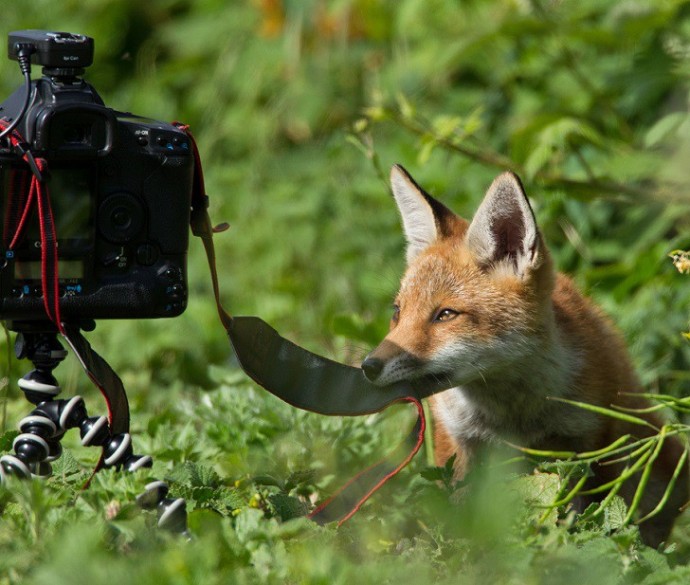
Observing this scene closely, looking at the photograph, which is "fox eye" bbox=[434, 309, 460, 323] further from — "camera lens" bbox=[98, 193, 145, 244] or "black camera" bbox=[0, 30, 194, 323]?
"camera lens" bbox=[98, 193, 145, 244]

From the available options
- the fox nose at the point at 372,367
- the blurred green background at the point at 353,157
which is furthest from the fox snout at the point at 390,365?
the blurred green background at the point at 353,157

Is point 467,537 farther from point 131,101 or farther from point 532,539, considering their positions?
point 131,101

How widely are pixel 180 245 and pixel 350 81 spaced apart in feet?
17.6

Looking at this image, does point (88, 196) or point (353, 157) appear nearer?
point (88, 196)

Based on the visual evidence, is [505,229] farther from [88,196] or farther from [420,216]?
[88,196]

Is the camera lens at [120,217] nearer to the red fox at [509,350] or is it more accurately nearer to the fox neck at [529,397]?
the red fox at [509,350]

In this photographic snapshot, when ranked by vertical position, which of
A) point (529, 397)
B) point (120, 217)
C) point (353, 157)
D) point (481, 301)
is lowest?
point (353, 157)

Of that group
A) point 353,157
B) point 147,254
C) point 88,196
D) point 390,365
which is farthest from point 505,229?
point 353,157

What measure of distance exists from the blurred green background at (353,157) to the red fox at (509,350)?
1.76 ft

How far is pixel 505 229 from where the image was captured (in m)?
3.57

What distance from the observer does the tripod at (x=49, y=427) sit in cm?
276

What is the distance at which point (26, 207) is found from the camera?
2619 mm

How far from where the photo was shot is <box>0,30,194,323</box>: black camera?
2633 mm

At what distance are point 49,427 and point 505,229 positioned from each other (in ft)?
5.44
